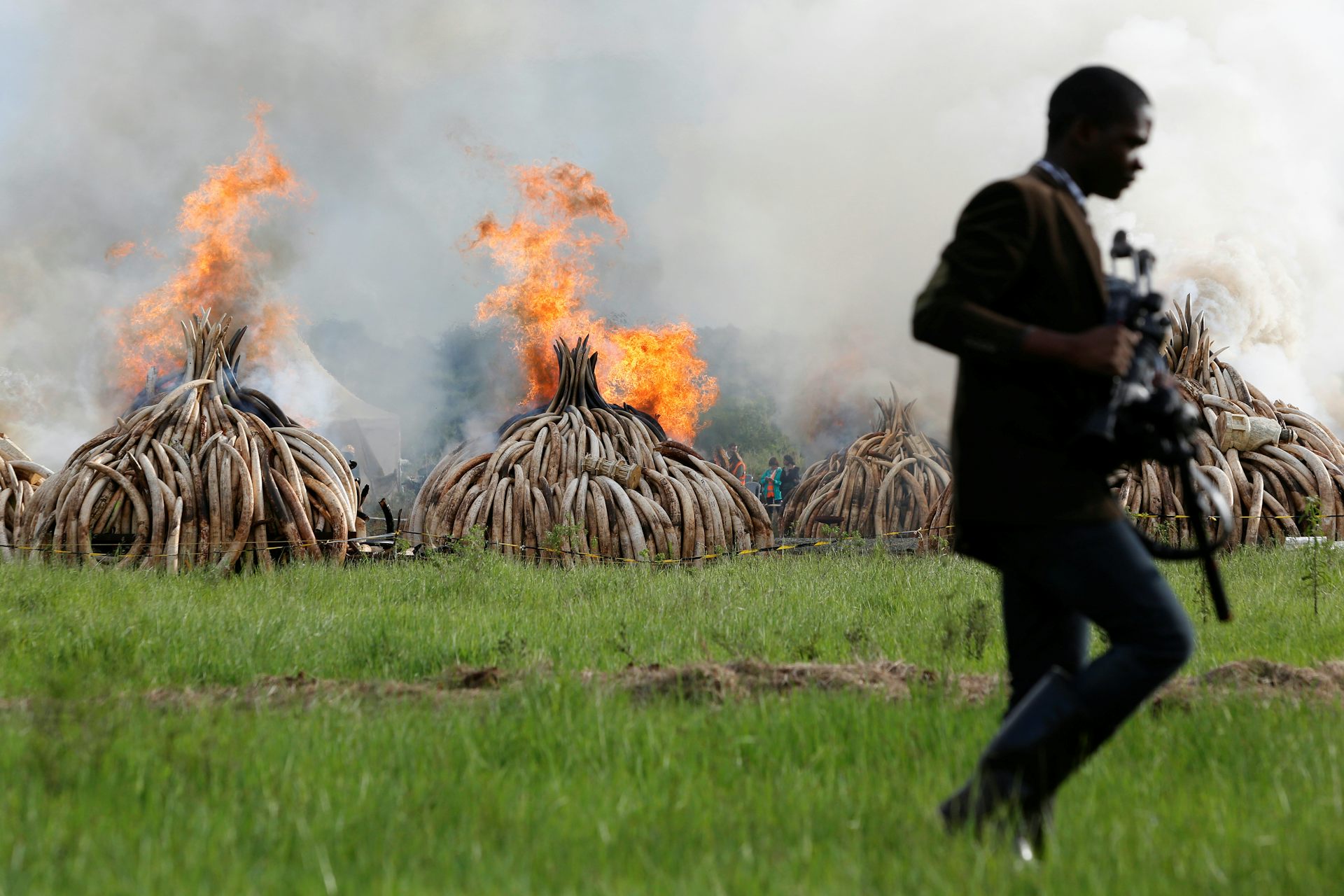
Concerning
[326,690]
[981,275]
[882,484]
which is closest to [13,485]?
[326,690]

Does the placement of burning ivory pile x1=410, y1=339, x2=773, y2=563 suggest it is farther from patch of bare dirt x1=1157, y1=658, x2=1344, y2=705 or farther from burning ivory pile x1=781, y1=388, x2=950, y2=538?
patch of bare dirt x1=1157, y1=658, x2=1344, y2=705

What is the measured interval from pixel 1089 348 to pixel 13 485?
13240 millimetres

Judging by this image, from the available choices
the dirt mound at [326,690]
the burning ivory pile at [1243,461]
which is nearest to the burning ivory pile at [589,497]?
the burning ivory pile at [1243,461]

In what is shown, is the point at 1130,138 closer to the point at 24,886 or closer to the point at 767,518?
the point at 24,886

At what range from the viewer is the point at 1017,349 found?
267cm

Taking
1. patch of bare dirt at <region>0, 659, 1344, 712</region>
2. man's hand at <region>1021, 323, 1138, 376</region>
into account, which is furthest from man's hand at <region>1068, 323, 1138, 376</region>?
patch of bare dirt at <region>0, 659, 1344, 712</region>

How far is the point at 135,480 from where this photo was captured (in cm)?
1056

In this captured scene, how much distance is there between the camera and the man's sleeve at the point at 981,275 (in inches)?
108

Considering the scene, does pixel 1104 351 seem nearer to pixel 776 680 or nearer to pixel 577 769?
pixel 577 769

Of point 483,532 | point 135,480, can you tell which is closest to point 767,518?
point 483,532

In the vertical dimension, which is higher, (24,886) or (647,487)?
(647,487)

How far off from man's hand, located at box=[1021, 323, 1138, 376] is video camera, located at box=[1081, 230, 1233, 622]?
0.06 meters

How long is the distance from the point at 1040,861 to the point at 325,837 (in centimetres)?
177

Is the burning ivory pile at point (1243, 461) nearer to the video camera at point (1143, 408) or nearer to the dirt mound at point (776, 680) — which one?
the dirt mound at point (776, 680)
